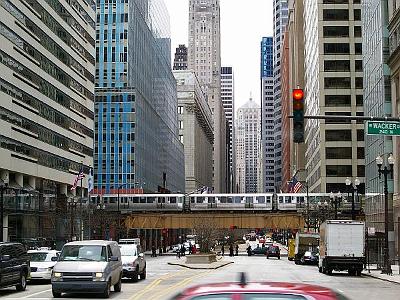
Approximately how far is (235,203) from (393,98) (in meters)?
38.6

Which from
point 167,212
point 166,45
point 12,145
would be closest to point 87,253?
point 12,145

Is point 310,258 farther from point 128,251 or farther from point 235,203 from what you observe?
point 128,251

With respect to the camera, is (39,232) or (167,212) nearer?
(39,232)

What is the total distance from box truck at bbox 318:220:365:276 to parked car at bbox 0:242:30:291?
19616 millimetres

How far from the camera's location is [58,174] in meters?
90.0

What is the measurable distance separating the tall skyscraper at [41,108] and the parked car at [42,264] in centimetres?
2693

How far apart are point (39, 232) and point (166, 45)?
117602 mm

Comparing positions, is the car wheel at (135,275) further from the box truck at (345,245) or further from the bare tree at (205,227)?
the bare tree at (205,227)

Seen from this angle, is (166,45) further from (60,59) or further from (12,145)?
(12,145)

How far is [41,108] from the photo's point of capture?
272 ft

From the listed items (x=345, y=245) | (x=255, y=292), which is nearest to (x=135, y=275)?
(x=345, y=245)

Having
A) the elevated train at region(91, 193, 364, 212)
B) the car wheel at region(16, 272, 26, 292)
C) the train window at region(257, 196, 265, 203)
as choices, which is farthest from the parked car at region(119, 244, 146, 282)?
the train window at region(257, 196, 265, 203)

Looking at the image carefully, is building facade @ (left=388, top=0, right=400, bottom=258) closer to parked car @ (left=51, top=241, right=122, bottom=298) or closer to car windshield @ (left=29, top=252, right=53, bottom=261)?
car windshield @ (left=29, top=252, right=53, bottom=261)

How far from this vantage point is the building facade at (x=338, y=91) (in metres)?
115
